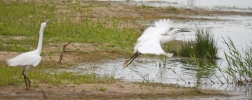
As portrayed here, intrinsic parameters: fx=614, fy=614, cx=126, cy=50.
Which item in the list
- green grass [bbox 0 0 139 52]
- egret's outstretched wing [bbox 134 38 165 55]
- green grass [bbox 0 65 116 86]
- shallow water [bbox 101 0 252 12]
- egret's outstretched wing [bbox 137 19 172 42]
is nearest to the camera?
green grass [bbox 0 65 116 86]

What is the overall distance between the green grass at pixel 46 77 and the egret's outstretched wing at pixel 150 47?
778 mm

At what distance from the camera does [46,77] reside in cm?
1034

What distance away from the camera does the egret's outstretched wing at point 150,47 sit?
1048 centimetres

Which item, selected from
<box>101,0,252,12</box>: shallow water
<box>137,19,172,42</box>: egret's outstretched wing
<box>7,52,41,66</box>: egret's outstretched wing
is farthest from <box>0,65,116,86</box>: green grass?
<box>101,0,252,12</box>: shallow water

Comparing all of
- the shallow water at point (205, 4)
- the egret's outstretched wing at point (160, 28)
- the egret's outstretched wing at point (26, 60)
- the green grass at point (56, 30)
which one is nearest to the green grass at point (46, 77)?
the egret's outstretched wing at point (26, 60)

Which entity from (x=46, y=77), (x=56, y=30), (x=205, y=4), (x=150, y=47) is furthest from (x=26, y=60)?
(x=205, y=4)

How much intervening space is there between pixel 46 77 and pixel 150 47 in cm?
190

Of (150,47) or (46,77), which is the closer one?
(46,77)

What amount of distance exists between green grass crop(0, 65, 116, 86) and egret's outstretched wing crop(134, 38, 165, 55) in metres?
0.78

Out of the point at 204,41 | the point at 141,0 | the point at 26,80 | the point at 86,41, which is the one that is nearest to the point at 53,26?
the point at 86,41

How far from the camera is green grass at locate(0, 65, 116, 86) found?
9.87m

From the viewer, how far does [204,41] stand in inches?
599

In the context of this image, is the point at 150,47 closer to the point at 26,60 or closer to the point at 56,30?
the point at 26,60

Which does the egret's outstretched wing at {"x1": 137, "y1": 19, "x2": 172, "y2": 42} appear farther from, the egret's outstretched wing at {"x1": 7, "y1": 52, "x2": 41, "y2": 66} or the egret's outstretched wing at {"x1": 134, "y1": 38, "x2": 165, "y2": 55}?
the egret's outstretched wing at {"x1": 7, "y1": 52, "x2": 41, "y2": 66}
